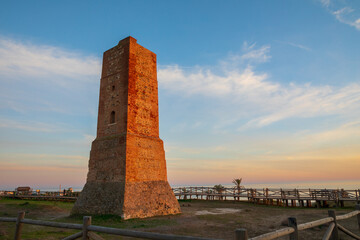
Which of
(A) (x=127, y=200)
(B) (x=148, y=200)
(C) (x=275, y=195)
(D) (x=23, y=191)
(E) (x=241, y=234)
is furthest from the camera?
(D) (x=23, y=191)

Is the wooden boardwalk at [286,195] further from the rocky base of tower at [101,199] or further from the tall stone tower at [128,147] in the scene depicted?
the rocky base of tower at [101,199]

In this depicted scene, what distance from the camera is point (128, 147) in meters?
13.3

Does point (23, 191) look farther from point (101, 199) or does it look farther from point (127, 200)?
point (127, 200)

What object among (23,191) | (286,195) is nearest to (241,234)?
(286,195)

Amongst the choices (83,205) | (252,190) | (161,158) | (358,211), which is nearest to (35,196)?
(83,205)

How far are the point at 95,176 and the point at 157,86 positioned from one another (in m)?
7.38

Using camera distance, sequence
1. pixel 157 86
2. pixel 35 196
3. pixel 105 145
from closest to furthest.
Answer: pixel 105 145 < pixel 157 86 < pixel 35 196

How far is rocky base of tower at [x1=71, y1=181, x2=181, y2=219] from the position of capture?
12.0 meters

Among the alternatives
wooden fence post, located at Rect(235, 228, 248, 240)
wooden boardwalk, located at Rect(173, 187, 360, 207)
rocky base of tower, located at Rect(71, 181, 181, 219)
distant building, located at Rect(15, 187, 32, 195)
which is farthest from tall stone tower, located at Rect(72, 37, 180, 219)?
distant building, located at Rect(15, 187, 32, 195)

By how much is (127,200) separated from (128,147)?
288cm

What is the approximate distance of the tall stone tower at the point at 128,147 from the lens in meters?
12.7

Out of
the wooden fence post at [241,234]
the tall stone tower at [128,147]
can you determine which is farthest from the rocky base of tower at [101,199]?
the wooden fence post at [241,234]

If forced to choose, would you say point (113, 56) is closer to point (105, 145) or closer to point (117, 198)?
point (105, 145)

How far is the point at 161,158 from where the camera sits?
15555 mm
